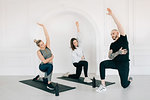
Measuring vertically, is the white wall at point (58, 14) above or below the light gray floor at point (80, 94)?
above

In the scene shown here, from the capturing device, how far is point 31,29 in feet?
15.1

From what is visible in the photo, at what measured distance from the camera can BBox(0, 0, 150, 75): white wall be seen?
14.8 ft

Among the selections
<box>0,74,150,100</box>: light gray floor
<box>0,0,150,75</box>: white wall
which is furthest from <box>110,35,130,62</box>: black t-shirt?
<box>0,0,150,75</box>: white wall

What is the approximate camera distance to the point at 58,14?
4.76 meters

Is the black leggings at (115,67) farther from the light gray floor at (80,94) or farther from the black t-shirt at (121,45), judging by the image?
the light gray floor at (80,94)

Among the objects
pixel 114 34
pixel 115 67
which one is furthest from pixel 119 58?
pixel 114 34

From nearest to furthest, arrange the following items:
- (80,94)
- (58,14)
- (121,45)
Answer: (80,94) < (121,45) < (58,14)

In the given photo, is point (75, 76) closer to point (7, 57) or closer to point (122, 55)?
point (122, 55)

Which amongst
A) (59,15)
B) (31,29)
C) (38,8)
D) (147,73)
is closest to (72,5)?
(59,15)

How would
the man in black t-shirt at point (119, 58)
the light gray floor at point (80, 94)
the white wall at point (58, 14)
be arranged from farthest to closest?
the white wall at point (58, 14)
the man in black t-shirt at point (119, 58)
the light gray floor at point (80, 94)

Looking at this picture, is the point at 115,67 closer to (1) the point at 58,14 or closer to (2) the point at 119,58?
(2) the point at 119,58

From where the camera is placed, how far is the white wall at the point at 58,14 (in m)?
4.50

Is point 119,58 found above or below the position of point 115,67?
above

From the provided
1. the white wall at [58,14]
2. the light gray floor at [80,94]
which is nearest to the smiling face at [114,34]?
the light gray floor at [80,94]
